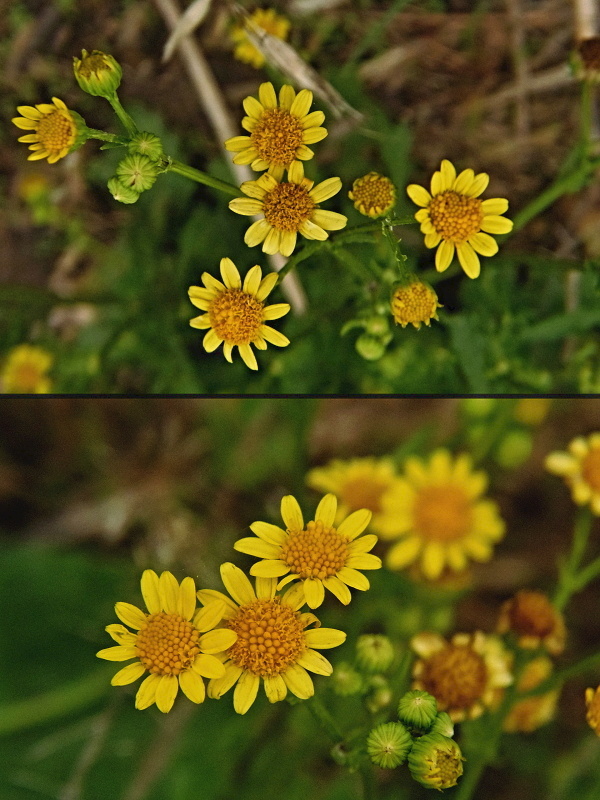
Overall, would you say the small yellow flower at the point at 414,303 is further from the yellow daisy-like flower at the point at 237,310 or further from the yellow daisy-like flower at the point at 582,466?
the yellow daisy-like flower at the point at 582,466

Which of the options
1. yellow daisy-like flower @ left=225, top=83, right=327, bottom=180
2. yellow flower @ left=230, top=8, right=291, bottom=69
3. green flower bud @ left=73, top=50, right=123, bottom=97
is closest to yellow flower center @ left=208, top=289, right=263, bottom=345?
yellow daisy-like flower @ left=225, top=83, right=327, bottom=180

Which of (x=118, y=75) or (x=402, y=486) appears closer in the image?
(x=118, y=75)

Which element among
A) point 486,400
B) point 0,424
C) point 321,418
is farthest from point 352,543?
point 0,424

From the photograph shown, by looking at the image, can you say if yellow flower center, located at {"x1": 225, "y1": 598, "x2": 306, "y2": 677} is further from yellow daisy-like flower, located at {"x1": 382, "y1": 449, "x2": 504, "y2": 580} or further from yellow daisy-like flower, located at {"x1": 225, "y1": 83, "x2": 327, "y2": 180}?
yellow daisy-like flower, located at {"x1": 225, "y1": 83, "x2": 327, "y2": 180}

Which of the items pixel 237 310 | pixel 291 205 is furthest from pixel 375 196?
pixel 237 310

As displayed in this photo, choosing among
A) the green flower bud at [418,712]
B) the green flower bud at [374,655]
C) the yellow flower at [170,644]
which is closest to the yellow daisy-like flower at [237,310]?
the yellow flower at [170,644]

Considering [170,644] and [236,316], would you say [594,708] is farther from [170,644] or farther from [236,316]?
[236,316]

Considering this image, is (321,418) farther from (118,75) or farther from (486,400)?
(118,75)
